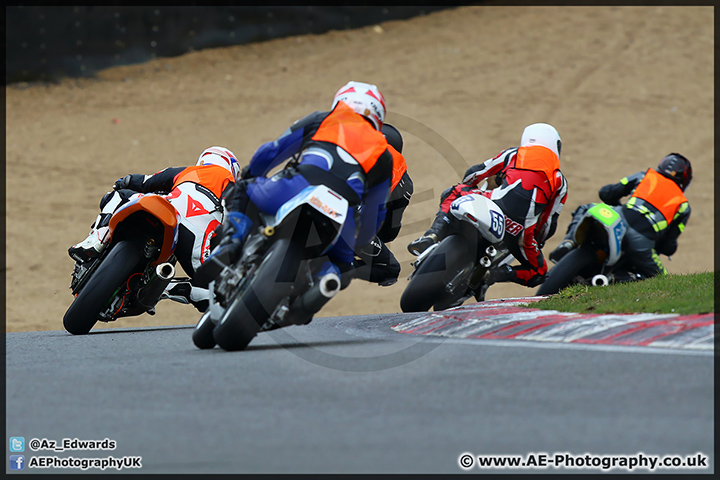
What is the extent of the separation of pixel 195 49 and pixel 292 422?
23381mm

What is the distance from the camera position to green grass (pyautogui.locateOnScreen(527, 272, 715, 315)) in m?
5.98

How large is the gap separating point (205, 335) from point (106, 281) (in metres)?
1.43

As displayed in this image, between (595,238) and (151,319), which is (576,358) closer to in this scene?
(595,238)

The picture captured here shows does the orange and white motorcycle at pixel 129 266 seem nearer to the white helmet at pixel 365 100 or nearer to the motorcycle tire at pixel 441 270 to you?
the white helmet at pixel 365 100

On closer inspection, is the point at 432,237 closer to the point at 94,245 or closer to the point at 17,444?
the point at 94,245

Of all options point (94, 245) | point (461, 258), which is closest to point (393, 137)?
point (461, 258)

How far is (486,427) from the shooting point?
3527 mm

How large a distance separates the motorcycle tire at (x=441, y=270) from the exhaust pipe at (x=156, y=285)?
184 centimetres

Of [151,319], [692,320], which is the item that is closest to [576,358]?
[692,320]

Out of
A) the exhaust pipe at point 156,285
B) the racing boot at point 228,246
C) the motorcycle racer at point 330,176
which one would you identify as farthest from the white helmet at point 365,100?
the exhaust pipe at point 156,285

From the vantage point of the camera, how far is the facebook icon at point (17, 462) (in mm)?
3328

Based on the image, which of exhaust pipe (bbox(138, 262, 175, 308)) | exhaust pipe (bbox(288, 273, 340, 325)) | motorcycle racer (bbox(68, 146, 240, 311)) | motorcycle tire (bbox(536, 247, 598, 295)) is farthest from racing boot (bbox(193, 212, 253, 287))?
motorcycle tire (bbox(536, 247, 598, 295))

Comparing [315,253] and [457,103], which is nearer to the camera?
[315,253]

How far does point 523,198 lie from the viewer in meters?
8.06
